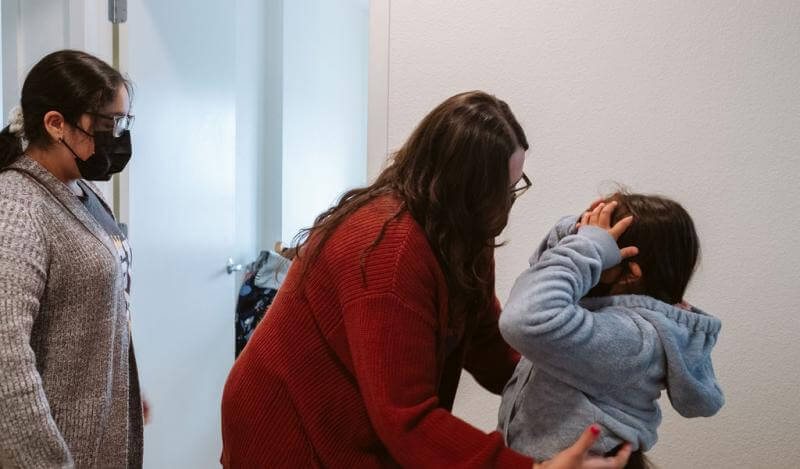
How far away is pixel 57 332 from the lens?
1206mm

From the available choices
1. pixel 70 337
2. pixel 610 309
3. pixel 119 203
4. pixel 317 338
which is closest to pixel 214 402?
pixel 119 203

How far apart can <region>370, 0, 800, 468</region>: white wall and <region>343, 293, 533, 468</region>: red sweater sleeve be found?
2.97 ft

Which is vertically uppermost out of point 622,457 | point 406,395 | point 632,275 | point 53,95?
point 53,95

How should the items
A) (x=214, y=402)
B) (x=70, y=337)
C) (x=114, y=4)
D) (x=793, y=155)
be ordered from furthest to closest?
1. (x=214, y=402)
2. (x=114, y=4)
3. (x=793, y=155)
4. (x=70, y=337)

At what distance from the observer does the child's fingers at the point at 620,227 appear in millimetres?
925

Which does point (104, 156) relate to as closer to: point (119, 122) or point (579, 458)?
point (119, 122)

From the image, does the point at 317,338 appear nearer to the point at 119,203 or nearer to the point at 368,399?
the point at 368,399

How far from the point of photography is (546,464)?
2.72 feet

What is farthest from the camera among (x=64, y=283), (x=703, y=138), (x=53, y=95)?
(x=703, y=138)

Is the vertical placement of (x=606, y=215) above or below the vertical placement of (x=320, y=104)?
below

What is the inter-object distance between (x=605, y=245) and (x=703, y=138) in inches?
31.3

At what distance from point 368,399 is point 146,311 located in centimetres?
142

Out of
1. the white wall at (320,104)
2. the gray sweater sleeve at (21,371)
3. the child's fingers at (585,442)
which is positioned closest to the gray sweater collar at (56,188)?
the gray sweater sleeve at (21,371)

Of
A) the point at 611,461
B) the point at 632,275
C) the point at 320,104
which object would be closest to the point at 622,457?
the point at 611,461
